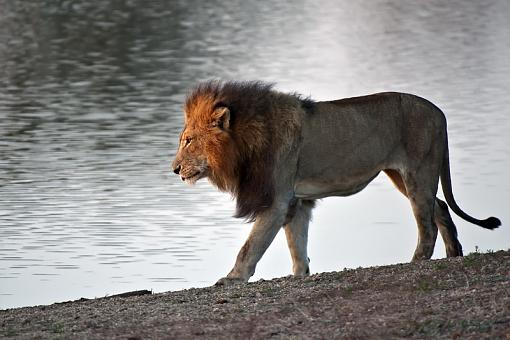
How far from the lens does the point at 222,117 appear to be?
326 inches

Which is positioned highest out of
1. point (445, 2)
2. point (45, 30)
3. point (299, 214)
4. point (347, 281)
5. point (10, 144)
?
point (347, 281)

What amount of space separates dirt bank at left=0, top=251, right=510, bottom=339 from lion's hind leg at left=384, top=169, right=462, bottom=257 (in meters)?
1.44

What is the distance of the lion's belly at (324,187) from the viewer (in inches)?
331

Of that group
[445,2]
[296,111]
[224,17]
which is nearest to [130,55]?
[224,17]

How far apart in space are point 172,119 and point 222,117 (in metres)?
8.20

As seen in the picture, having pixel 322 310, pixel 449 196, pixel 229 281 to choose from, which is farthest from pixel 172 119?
pixel 322 310

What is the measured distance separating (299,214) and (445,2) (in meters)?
26.2

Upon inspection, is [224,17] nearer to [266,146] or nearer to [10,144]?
[10,144]

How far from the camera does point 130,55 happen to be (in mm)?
23219

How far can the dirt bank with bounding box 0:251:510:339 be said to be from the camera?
19.4 ft

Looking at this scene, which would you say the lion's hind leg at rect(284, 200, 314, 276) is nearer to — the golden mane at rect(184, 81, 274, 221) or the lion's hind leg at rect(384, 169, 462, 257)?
the golden mane at rect(184, 81, 274, 221)

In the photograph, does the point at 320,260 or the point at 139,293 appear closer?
the point at 139,293

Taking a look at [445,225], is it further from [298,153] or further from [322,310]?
[322,310]

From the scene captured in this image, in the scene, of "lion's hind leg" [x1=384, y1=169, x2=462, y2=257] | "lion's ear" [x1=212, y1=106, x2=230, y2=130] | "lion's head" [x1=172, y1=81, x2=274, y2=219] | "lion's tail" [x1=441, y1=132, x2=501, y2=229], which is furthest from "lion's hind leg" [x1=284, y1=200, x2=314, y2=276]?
"lion's tail" [x1=441, y1=132, x2=501, y2=229]
